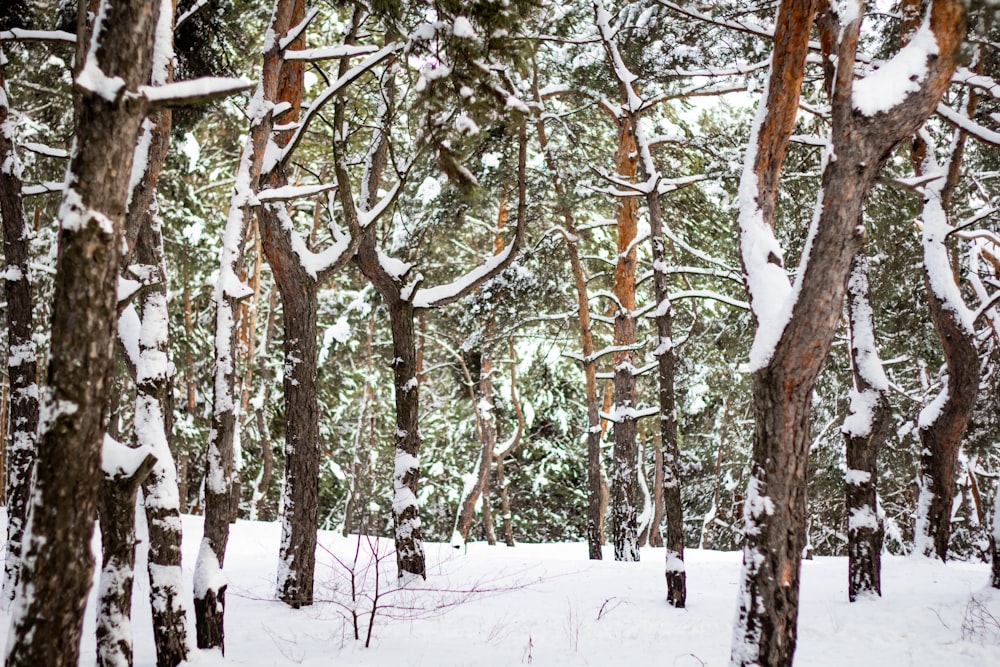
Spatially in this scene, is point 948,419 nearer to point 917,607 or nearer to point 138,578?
point 917,607

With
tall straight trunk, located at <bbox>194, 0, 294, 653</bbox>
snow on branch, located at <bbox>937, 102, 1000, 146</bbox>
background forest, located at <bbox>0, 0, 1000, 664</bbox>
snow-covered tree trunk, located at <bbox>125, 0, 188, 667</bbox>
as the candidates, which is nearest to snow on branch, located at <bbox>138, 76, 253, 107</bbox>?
background forest, located at <bbox>0, 0, 1000, 664</bbox>

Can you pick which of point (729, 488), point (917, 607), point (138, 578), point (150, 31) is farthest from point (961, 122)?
point (729, 488)

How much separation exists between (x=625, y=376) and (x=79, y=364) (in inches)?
373

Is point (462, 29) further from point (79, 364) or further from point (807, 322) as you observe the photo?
point (79, 364)

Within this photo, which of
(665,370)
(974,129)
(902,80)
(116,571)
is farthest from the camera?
(665,370)

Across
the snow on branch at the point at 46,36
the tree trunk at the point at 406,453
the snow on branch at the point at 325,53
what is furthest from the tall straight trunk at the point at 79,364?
the tree trunk at the point at 406,453

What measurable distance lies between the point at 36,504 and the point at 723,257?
1243 centimetres

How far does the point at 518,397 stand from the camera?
18.8m

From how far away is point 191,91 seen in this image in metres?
3.29

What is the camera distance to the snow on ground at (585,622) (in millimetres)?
5758

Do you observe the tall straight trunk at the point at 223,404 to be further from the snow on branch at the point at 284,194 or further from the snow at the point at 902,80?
the snow at the point at 902,80

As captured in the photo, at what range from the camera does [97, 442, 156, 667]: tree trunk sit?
178 inches

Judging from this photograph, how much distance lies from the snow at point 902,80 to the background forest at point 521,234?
0.31m

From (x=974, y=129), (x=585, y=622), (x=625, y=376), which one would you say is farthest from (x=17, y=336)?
(x=974, y=129)
